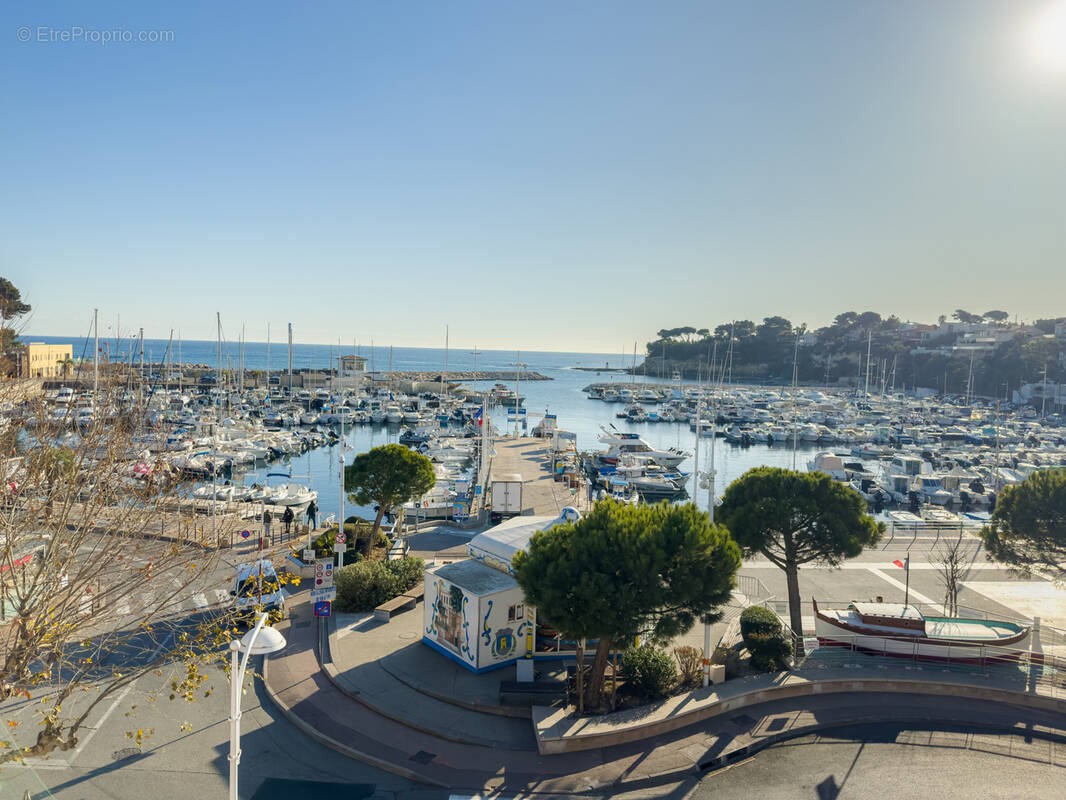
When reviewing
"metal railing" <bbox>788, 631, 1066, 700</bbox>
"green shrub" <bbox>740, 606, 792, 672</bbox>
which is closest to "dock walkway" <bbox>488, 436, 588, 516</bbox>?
"green shrub" <bbox>740, 606, 792, 672</bbox>

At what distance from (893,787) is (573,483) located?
23702mm

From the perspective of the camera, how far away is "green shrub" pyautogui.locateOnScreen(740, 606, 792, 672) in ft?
46.4

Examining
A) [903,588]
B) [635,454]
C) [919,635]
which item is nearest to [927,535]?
[903,588]

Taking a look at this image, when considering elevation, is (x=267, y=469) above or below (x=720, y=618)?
below

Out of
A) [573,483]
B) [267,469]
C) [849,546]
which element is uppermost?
[849,546]

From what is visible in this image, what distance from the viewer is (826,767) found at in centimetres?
1133

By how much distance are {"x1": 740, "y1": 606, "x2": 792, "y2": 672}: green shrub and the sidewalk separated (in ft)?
3.06

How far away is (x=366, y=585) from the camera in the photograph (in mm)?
17859

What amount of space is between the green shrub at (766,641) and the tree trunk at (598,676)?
12.6ft

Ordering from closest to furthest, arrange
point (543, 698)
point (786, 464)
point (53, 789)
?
1. point (53, 789)
2. point (543, 698)
3. point (786, 464)

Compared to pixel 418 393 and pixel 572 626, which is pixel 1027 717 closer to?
pixel 572 626

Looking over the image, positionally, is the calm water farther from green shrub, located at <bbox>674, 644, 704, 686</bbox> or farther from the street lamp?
the street lamp

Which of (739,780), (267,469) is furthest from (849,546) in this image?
(267,469)

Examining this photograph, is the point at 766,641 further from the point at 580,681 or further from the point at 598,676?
the point at 580,681
